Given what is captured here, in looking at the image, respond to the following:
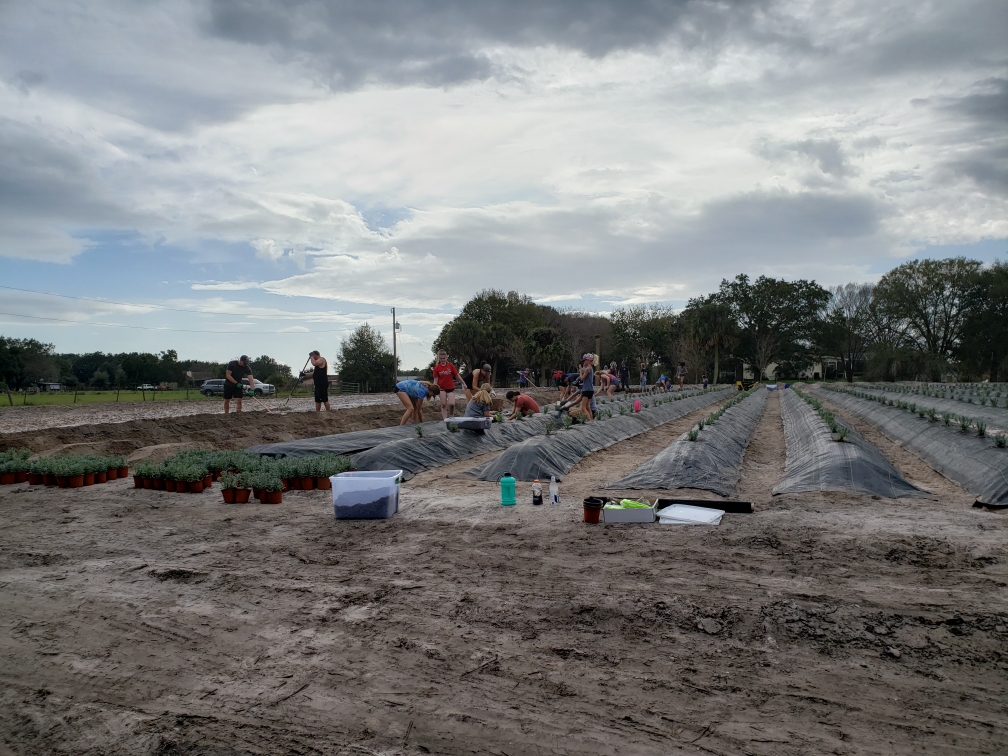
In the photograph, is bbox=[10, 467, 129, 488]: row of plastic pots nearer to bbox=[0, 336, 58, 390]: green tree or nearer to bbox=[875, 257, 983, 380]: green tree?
bbox=[0, 336, 58, 390]: green tree

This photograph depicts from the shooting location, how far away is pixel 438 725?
2.77 metres

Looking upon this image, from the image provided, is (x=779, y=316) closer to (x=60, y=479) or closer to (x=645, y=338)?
(x=645, y=338)

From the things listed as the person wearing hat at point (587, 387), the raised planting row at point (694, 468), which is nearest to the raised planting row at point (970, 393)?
the person wearing hat at point (587, 387)

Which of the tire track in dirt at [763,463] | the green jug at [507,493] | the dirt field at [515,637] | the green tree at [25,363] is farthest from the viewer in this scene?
the green tree at [25,363]

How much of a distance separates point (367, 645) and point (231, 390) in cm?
1257

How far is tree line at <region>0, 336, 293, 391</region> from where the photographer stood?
35.0 m

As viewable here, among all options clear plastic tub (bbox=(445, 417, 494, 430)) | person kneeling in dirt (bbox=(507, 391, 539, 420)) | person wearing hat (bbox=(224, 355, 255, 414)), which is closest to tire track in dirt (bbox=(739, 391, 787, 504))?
clear plastic tub (bbox=(445, 417, 494, 430))

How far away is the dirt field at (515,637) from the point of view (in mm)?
2727

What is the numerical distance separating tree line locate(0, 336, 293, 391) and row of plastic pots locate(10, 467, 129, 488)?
31.1 meters

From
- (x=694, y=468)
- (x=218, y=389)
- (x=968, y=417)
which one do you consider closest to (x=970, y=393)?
(x=968, y=417)

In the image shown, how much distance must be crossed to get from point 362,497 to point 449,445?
14.3 ft

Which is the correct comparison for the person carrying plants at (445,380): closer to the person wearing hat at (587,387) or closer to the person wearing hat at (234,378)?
the person wearing hat at (587,387)

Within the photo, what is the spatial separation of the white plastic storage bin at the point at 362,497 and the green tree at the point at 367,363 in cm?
3684

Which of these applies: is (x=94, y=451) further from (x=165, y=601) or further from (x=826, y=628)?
(x=826, y=628)
